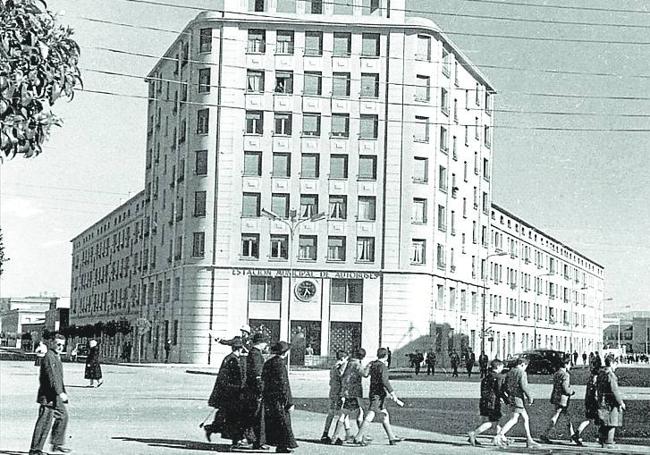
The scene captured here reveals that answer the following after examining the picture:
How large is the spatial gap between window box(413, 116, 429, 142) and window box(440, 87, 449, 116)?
2.33m

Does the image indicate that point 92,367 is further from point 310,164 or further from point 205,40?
point 205,40

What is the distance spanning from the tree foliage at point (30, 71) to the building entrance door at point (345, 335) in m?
55.5

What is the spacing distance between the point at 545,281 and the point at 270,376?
95.6 metres

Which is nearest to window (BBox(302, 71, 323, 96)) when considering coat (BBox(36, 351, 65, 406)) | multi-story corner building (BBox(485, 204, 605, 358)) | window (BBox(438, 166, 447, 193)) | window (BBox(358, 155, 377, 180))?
window (BBox(358, 155, 377, 180))

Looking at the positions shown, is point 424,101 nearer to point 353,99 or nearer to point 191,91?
point 353,99

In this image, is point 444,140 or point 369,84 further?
point 444,140

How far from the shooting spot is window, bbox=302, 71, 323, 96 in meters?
61.8

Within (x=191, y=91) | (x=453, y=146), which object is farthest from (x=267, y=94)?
(x=453, y=146)

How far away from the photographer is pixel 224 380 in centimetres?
1498

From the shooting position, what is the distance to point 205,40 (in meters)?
62.4

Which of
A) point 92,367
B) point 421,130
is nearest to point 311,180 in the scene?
point 421,130

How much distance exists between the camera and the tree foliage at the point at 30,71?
5.79 metres

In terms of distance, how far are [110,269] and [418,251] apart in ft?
153

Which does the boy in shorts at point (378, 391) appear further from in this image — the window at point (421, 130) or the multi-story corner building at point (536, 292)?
the multi-story corner building at point (536, 292)
